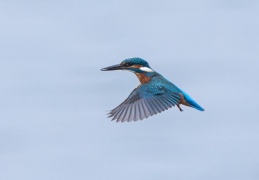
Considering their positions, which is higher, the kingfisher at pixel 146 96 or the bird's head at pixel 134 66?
the bird's head at pixel 134 66

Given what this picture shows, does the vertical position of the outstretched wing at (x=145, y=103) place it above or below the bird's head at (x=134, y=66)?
below

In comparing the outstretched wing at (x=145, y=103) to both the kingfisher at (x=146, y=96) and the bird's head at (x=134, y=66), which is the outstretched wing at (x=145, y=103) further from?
the bird's head at (x=134, y=66)

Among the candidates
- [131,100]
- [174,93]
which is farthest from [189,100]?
[131,100]

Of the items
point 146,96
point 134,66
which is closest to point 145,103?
point 146,96

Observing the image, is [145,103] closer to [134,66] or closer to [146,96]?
[146,96]

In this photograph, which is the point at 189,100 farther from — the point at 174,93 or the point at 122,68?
the point at 122,68

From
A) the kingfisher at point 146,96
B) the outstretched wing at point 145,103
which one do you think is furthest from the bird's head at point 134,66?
the outstretched wing at point 145,103

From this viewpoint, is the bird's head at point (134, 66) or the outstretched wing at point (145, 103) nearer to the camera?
the outstretched wing at point (145, 103)

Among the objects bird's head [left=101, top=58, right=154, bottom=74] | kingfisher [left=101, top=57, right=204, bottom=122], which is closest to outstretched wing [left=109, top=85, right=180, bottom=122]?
kingfisher [left=101, top=57, right=204, bottom=122]
